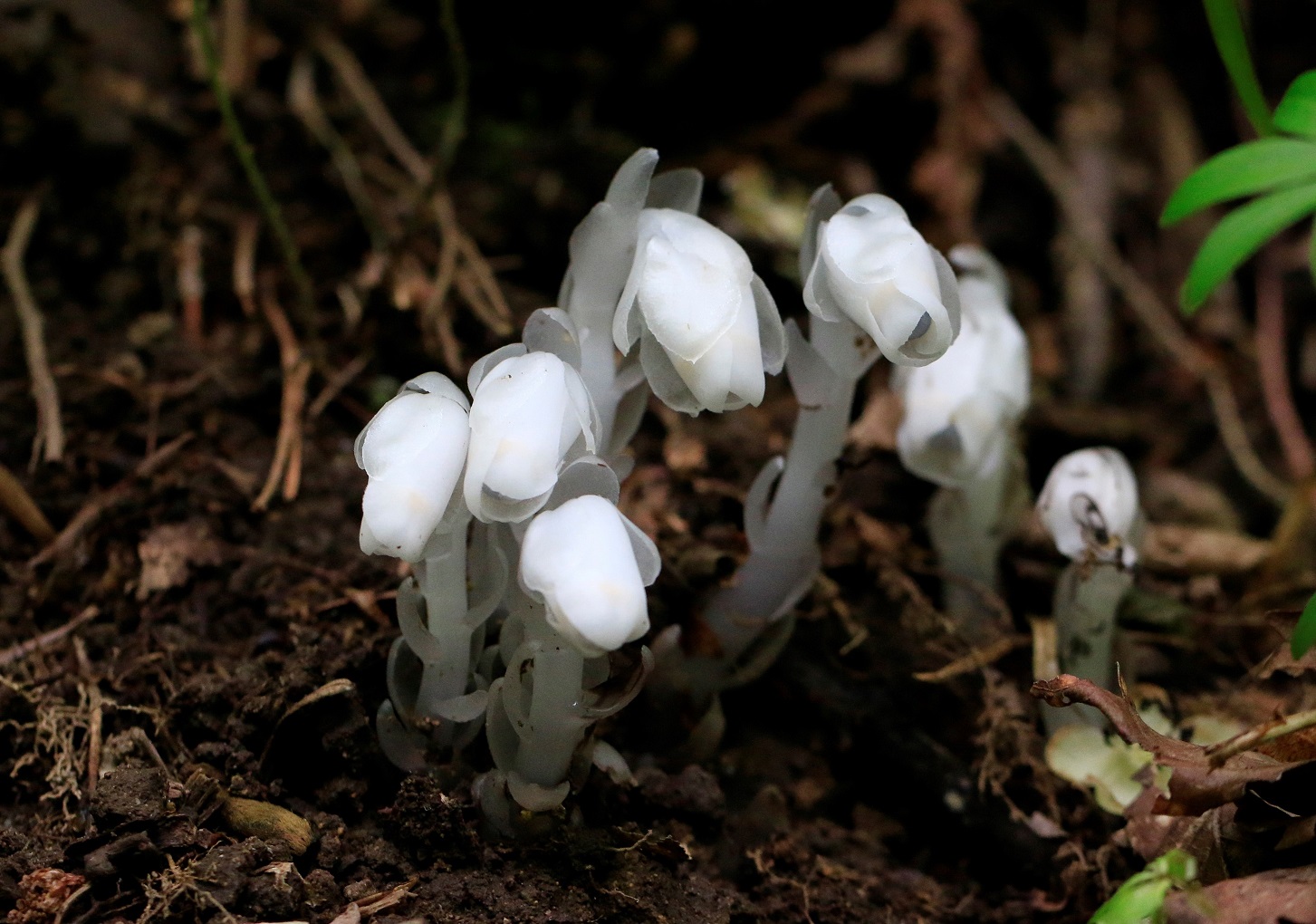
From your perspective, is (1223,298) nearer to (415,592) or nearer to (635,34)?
(635,34)

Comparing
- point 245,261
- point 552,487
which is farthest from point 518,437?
A: point 245,261

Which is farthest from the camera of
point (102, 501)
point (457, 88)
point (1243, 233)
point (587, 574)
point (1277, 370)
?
point (1277, 370)

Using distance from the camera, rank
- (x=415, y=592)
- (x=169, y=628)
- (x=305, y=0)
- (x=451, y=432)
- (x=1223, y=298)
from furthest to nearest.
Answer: (x=1223, y=298)
(x=305, y=0)
(x=169, y=628)
(x=415, y=592)
(x=451, y=432)

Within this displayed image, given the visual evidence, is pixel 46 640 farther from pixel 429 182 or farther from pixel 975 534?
pixel 975 534

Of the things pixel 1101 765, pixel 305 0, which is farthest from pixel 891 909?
pixel 305 0

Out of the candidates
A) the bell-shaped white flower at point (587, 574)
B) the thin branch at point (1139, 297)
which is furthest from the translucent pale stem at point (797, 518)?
the thin branch at point (1139, 297)

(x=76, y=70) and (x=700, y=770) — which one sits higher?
(x=76, y=70)

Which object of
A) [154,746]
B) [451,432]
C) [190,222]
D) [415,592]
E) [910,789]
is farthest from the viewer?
[190,222]
